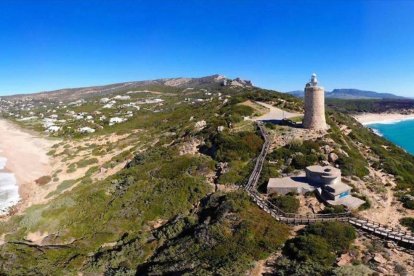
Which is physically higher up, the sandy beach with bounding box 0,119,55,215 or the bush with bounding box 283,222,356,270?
the bush with bounding box 283,222,356,270

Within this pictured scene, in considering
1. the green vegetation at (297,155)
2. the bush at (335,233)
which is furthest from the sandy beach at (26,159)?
the bush at (335,233)

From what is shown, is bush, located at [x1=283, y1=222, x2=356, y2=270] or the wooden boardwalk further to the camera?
the wooden boardwalk

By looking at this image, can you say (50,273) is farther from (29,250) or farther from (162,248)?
(162,248)

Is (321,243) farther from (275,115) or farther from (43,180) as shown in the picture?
(43,180)

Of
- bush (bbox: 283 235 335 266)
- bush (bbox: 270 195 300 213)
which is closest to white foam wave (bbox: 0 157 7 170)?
bush (bbox: 270 195 300 213)

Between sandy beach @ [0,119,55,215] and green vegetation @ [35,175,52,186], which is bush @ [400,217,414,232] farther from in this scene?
green vegetation @ [35,175,52,186]
